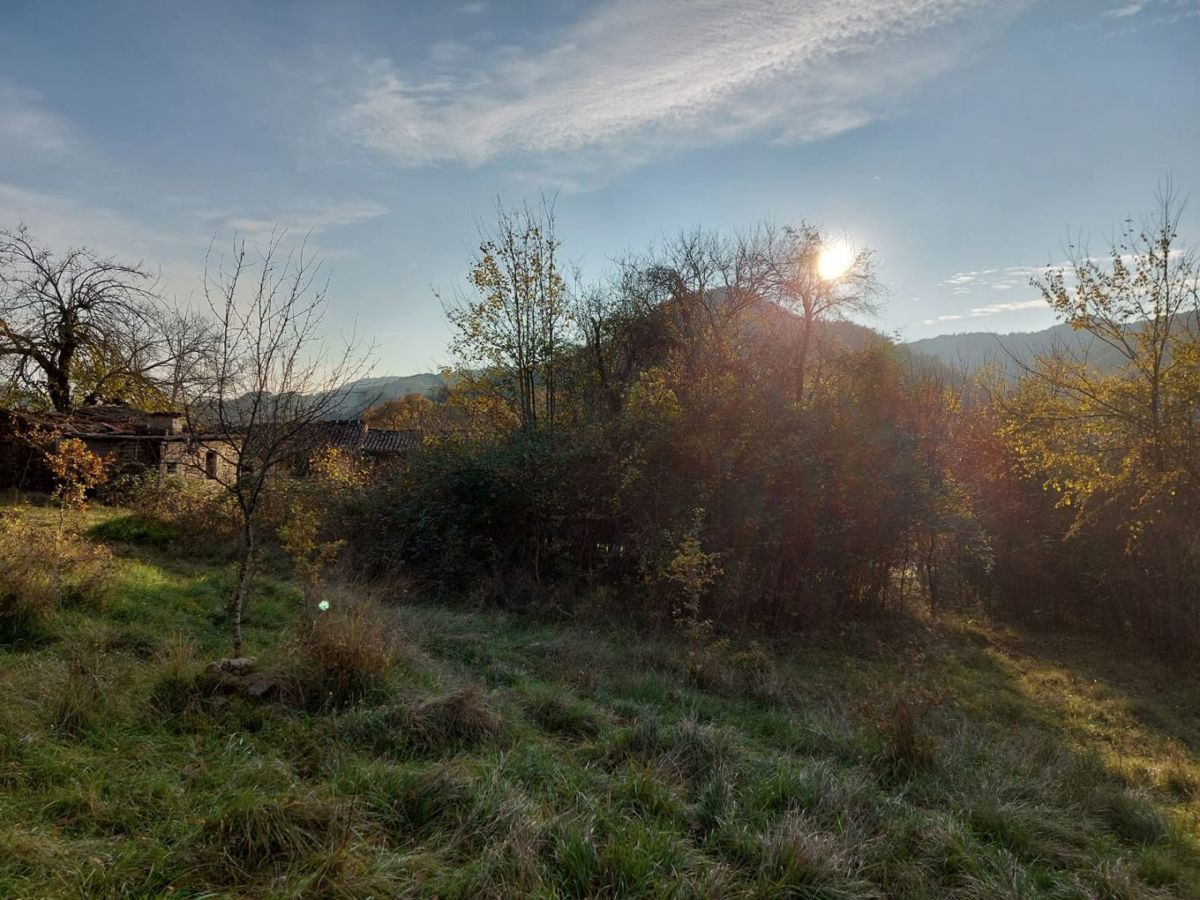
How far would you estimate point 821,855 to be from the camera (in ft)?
10.1

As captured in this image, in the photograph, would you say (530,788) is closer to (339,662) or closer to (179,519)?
(339,662)

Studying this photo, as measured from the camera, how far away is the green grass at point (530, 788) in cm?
280

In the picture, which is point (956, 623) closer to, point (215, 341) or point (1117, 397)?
point (1117, 397)

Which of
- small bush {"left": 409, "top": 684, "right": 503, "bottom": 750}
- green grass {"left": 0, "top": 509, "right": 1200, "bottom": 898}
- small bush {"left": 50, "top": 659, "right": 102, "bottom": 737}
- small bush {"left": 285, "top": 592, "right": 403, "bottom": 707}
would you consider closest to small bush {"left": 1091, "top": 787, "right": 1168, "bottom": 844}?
green grass {"left": 0, "top": 509, "right": 1200, "bottom": 898}

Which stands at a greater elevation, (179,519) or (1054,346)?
(1054,346)

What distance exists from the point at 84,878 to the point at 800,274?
57.4 ft

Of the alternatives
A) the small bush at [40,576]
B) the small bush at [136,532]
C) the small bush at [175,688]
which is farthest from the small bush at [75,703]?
the small bush at [136,532]

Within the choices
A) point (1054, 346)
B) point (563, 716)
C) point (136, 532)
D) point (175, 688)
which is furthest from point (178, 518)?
point (1054, 346)

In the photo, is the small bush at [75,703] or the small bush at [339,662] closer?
the small bush at [75,703]

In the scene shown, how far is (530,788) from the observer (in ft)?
11.9

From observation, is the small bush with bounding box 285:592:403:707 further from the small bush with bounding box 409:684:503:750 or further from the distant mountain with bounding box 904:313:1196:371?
the distant mountain with bounding box 904:313:1196:371

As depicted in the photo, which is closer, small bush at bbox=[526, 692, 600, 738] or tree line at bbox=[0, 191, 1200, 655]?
small bush at bbox=[526, 692, 600, 738]

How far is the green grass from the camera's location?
2797 millimetres

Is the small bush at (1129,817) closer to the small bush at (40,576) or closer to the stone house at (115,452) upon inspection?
the small bush at (40,576)
